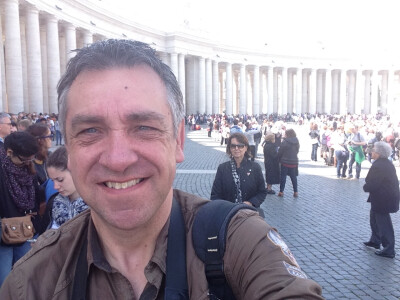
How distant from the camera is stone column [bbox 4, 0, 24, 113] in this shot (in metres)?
23.2

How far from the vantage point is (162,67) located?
4.68 feet

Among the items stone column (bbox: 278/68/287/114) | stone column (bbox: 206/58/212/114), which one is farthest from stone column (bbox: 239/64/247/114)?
stone column (bbox: 278/68/287/114)

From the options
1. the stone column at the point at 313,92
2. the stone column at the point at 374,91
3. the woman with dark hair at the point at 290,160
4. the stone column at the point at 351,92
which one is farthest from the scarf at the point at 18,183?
the stone column at the point at 351,92

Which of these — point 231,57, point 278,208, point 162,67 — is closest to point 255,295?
point 162,67

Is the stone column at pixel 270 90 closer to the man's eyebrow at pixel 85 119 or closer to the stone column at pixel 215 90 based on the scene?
the stone column at pixel 215 90

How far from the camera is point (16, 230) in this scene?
3855 mm

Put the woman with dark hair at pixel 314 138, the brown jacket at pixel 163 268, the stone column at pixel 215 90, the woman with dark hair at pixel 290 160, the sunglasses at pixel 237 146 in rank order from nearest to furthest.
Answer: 1. the brown jacket at pixel 163 268
2. the sunglasses at pixel 237 146
3. the woman with dark hair at pixel 290 160
4. the woman with dark hair at pixel 314 138
5. the stone column at pixel 215 90

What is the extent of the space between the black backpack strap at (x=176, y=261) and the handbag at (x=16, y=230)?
3.01 metres

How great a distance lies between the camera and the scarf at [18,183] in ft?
13.0

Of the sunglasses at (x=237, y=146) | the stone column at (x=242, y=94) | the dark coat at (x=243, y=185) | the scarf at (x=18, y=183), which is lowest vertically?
the dark coat at (x=243, y=185)

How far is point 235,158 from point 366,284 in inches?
92.6

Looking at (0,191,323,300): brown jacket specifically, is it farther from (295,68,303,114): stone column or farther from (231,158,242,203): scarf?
(295,68,303,114): stone column

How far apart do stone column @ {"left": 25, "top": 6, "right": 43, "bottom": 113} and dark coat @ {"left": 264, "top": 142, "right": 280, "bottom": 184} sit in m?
19.5

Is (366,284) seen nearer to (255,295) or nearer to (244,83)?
(255,295)
